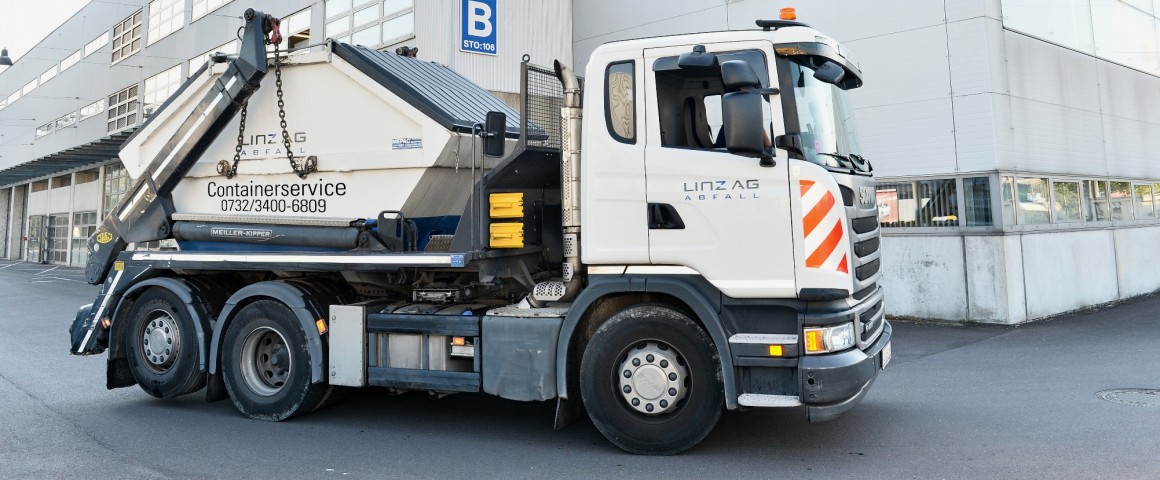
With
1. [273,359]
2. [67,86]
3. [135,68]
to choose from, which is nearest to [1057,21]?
[273,359]

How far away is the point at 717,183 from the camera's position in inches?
196

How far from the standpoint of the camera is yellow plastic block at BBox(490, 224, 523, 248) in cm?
577

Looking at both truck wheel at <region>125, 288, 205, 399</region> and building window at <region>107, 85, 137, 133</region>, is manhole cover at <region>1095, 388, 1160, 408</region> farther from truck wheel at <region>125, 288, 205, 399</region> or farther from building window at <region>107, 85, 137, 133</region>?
building window at <region>107, 85, 137, 133</region>

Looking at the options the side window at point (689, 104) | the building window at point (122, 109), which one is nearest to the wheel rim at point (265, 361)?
the side window at point (689, 104)

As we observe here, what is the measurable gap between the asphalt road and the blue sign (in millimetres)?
9897

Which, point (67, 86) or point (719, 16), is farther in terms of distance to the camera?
point (67, 86)

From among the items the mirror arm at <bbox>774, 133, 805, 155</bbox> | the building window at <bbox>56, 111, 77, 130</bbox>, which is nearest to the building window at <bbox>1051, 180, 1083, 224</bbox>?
the mirror arm at <bbox>774, 133, 805, 155</bbox>

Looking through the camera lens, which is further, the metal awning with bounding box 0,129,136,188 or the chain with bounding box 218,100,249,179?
the metal awning with bounding box 0,129,136,188

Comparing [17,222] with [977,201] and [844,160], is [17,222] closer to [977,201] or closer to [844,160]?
[977,201]

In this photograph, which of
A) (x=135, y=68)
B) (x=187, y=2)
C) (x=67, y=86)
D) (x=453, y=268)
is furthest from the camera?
(x=67, y=86)

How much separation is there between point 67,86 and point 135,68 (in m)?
9.51

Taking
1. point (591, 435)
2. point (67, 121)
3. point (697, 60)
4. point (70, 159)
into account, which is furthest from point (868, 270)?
point (67, 121)

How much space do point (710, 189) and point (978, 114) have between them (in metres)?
8.45

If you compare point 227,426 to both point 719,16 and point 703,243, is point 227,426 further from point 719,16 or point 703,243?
point 719,16
